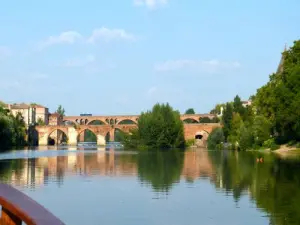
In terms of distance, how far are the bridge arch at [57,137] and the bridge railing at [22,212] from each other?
4990 inches

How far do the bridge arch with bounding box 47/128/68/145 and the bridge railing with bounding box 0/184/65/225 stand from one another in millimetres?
126740

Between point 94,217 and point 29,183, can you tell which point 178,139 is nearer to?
point 29,183

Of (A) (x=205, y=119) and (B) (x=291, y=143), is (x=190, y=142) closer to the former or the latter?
(A) (x=205, y=119)

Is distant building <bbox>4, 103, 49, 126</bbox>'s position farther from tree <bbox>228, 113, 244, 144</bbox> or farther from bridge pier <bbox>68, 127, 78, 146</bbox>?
tree <bbox>228, 113, 244, 144</bbox>

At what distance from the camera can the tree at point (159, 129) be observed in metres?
78.5

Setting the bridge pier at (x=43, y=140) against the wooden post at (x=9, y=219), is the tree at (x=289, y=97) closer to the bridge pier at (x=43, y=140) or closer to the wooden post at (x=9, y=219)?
the wooden post at (x=9, y=219)

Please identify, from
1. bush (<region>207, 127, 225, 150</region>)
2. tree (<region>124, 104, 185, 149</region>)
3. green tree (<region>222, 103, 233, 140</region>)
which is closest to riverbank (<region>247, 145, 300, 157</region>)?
tree (<region>124, 104, 185, 149</region>)

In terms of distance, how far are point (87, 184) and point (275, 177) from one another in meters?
8.64

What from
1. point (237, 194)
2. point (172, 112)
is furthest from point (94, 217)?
point (172, 112)

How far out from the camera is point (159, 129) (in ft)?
259

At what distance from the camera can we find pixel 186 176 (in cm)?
2719

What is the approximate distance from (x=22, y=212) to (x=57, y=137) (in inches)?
5352

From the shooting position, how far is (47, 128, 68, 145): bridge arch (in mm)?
130125

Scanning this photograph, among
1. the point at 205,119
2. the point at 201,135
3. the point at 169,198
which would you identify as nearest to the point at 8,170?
the point at 169,198
